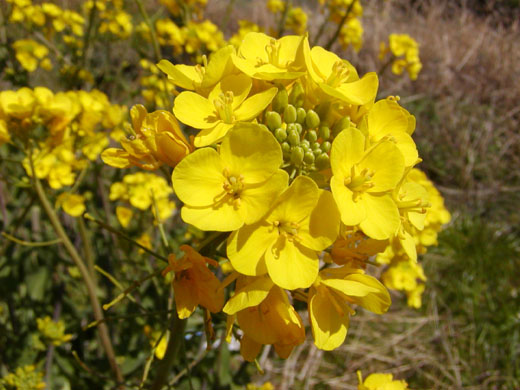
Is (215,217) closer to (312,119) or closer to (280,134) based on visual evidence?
(280,134)

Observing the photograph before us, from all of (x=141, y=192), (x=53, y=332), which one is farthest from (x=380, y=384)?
(x=141, y=192)

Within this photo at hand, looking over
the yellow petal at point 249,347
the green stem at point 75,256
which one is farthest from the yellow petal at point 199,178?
the green stem at point 75,256

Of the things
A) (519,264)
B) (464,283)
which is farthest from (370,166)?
(519,264)

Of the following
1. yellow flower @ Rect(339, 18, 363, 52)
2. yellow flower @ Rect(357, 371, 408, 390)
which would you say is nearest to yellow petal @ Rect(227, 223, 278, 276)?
yellow flower @ Rect(357, 371, 408, 390)

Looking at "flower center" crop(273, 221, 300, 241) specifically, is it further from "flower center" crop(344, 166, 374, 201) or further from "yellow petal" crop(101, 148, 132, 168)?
"yellow petal" crop(101, 148, 132, 168)

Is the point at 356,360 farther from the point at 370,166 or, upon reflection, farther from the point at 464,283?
the point at 370,166

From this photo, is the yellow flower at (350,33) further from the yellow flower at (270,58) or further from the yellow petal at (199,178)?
the yellow petal at (199,178)
